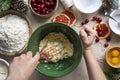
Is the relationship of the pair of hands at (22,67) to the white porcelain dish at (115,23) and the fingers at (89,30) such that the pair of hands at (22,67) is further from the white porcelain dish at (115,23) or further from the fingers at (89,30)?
the white porcelain dish at (115,23)

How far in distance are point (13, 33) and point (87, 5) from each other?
303 mm

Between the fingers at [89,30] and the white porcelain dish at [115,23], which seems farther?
the white porcelain dish at [115,23]

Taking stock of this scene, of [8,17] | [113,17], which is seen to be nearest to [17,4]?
[8,17]

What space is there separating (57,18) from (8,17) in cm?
19

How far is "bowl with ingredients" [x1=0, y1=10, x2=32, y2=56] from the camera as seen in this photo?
1461 mm

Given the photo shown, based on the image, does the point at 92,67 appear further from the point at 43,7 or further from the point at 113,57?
the point at 43,7

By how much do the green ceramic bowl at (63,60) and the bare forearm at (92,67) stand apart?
4 centimetres

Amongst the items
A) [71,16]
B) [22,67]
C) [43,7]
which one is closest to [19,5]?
[43,7]

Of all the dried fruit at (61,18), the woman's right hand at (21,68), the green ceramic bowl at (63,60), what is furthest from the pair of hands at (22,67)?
the dried fruit at (61,18)

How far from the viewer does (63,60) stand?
4.77 ft

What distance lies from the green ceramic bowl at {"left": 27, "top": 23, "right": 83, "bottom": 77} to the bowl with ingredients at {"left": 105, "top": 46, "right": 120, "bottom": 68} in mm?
138

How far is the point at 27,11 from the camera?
1.51 m

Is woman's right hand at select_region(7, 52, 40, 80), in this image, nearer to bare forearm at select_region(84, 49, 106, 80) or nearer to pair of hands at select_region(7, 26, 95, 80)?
pair of hands at select_region(7, 26, 95, 80)

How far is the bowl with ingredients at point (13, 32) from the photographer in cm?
146
